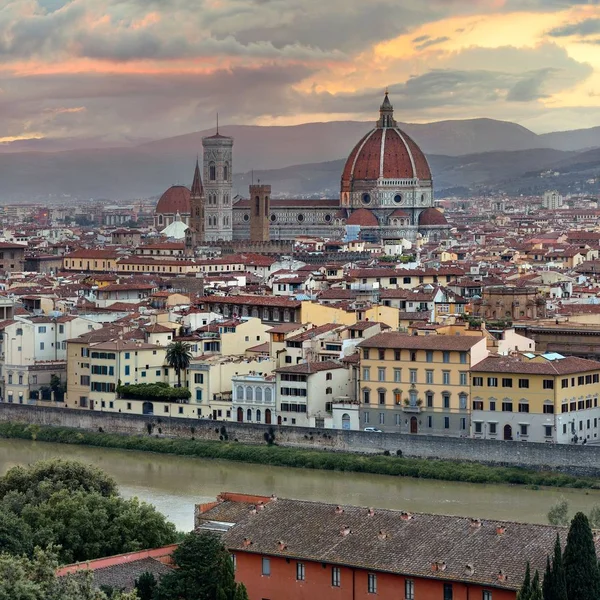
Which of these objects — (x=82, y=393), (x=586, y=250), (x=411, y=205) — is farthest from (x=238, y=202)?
(x=82, y=393)

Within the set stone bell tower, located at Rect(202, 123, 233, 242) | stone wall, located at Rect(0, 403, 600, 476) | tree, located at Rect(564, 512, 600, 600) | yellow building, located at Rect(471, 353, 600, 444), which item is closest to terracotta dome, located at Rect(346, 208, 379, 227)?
stone bell tower, located at Rect(202, 123, 233, 242)

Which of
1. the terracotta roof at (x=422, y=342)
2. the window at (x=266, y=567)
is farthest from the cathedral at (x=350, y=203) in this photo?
the window at (x=266, y=567)

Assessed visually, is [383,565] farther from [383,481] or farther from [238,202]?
[238,202]

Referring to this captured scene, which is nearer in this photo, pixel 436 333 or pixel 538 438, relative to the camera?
pixel 538 438

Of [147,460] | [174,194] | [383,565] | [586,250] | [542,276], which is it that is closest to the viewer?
[383,565]

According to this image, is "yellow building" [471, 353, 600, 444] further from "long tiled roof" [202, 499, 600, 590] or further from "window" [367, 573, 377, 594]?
"window" [367, 573, 377, 594]

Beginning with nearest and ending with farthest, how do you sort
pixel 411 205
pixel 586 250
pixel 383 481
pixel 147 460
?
1. pixel 383 481
2. pixel 147 460
3. pixel 586 250
4. pixel 411 205
